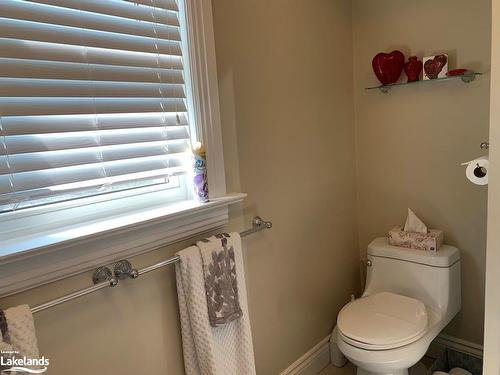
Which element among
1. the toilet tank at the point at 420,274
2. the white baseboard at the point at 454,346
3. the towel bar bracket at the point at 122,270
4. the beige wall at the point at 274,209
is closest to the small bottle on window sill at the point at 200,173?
the beige wall at the point at 274,209

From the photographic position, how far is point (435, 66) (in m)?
1.92

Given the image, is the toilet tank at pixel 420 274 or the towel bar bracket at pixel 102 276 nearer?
the towel bar bracket at pixel 102 276

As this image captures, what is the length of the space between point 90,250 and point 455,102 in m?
1.77

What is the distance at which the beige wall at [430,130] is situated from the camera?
1.89 m

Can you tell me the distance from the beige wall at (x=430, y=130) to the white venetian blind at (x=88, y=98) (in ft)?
3.96

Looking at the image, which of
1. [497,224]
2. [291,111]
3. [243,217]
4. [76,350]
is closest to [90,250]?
[76,350]

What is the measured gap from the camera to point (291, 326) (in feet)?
6.52

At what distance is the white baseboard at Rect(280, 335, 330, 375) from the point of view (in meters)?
2.02

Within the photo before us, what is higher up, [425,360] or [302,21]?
[302,21]

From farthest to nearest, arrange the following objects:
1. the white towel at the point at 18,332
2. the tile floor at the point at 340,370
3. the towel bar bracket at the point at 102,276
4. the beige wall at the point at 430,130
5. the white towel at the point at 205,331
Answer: the tile floor at the point at 340,370 < the beige wall at the point at 430,130 < the white towel at the point at 205,331 < the towel bar bracket at the point at 102,276 < the white towel at the point at 18,332

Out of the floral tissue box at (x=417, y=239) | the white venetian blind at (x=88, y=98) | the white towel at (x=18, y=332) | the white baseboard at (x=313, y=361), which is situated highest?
the white venetian blind at (x=88, y=98)

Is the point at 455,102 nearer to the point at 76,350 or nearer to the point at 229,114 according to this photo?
the point at 229,114

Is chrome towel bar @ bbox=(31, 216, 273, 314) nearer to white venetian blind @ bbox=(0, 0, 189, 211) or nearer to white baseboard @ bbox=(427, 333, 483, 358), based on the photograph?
white venetian blind @ bbox=(0, 0, 189, 211)

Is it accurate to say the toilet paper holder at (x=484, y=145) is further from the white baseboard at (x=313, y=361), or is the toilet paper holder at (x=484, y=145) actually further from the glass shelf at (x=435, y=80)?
the white baseboard at (x=313, y=361)
